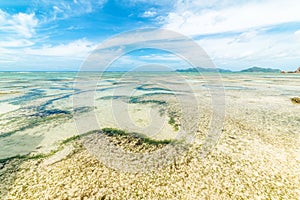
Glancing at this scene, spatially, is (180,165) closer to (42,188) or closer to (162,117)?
(42,188)

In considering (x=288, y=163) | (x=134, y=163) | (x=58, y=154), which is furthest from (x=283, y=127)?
(x=58, y=154)

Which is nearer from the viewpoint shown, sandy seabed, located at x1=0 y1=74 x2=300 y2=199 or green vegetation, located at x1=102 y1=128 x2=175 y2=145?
sandy seabed, located at x1=0 y1=74 x2=300 y2=199

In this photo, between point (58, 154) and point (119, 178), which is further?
point (58, 154)

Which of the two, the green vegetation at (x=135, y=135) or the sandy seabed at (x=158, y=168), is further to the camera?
the green vegetation at (x=135, y=135)

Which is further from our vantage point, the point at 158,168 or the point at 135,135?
the point at 135,135

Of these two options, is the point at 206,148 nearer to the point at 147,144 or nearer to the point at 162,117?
the point at 147,144

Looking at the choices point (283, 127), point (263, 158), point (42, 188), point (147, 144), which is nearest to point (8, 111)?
point (42, 188)

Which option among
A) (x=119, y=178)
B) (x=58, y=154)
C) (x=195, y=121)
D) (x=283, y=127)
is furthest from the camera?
(x=195, y=121)

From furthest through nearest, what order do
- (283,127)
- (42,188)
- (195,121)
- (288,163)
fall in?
(195,121)
(283,127)
(288,163)
(42,188)

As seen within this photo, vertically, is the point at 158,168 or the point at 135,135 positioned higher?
the point at 135,135
